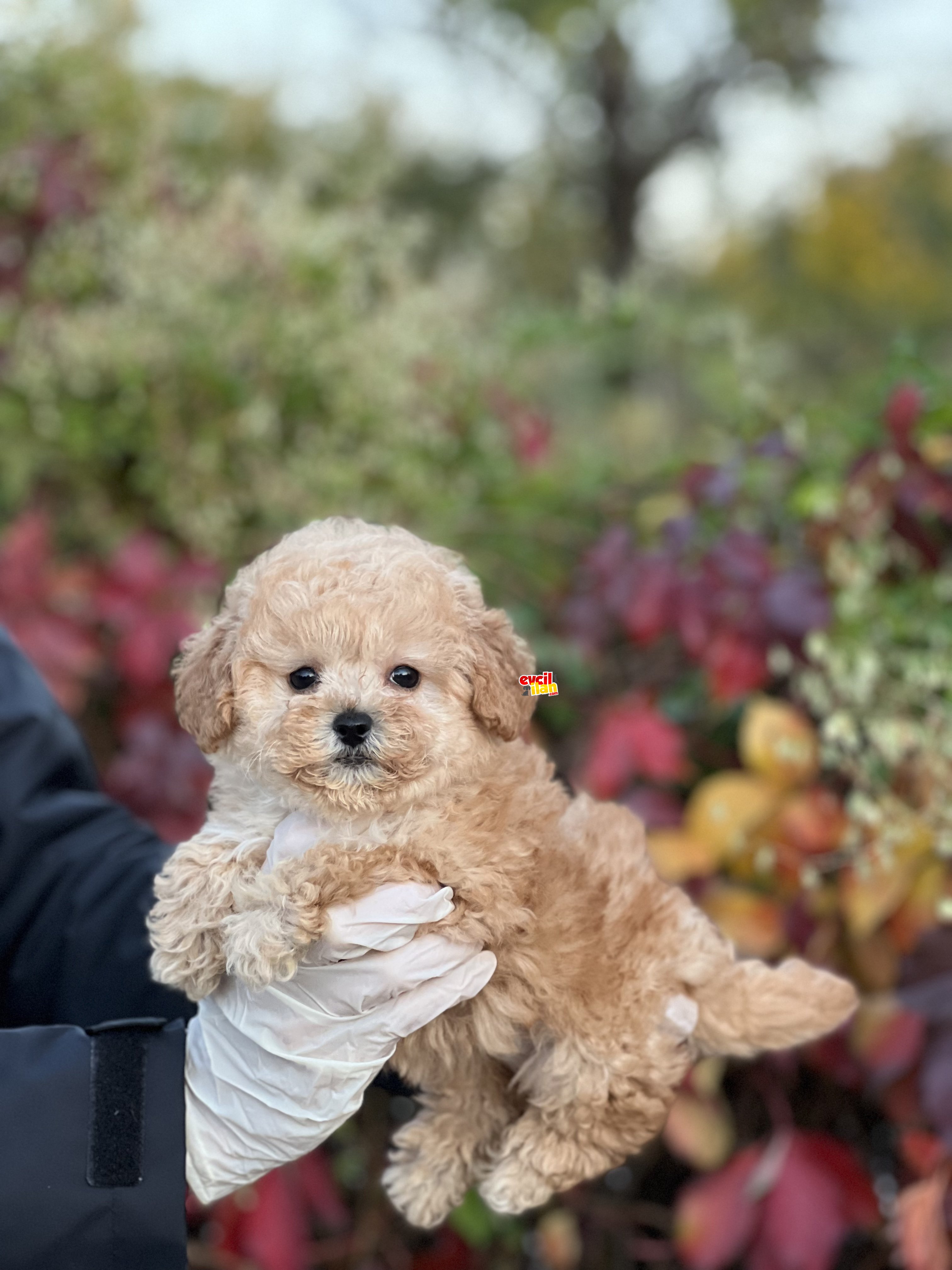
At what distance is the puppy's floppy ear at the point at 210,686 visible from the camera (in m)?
1.12

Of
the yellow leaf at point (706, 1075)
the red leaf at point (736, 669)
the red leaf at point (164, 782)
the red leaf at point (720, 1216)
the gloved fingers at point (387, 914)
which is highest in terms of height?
the gloved fingers at point (387, 914)

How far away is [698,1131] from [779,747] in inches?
31.6

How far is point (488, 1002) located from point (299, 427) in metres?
2.63

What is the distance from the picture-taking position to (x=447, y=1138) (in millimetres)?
1304

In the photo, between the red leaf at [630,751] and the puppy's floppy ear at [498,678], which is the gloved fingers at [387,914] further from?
the red leaf at [630,751]

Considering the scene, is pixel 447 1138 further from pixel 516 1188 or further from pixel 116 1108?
pixel 116 1108

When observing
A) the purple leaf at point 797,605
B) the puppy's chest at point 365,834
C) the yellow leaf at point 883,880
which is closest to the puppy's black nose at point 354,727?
the puppy's chest at point 365,834

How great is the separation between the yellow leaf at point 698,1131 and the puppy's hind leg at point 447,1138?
0.97 metres

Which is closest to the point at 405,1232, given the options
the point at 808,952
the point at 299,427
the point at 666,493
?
the point at 808,952

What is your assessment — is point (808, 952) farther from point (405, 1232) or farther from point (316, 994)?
point (405, 1232)

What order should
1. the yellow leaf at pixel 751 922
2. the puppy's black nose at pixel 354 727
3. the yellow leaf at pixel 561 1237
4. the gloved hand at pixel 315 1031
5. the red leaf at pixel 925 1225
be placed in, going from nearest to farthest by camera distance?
the puppy's black nose at pixel 354 727 → the gloved hand at pixel 315 1031 → the red leaf at pixel 925 1225 → the yellow leaf at pixel 751 922 → the yellow leaf at pixel 561 1237

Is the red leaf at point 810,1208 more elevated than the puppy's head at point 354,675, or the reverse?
the puppy's head at point 354,675

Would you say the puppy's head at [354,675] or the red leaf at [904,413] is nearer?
the puppy's head at [354,675]

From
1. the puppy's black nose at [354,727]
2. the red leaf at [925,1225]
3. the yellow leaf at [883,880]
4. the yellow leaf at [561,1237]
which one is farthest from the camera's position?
the yellow leaf at [561,1237]
